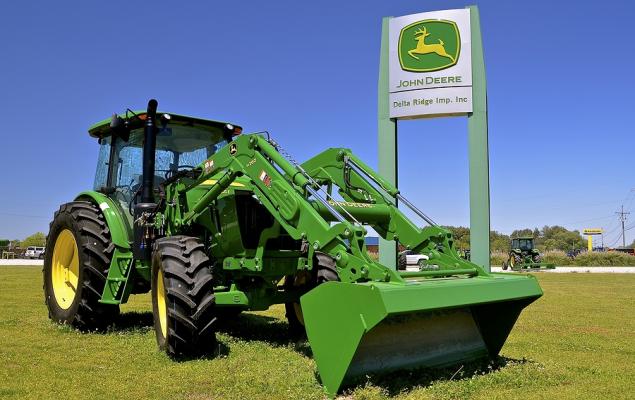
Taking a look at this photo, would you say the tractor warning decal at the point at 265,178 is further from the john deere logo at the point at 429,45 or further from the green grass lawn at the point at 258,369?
the john deere logo at the point at 429,45

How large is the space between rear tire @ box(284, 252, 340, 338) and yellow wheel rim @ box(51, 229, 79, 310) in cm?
347

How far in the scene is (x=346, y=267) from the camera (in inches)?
200

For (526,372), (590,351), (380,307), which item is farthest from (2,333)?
(590,351)

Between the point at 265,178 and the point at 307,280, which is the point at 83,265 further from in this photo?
the point at 265,178

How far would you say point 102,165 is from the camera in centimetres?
901

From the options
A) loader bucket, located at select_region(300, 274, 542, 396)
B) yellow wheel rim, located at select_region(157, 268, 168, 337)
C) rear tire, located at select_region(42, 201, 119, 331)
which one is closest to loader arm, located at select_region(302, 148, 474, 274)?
loader bucket, located at select_region(300, 274, 542, 396)

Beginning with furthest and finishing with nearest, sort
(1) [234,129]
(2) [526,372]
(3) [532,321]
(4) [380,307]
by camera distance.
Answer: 1. (3) [532,321]
2. (1) [234,129]
3. (2) [526,372]
4. (4) [380,307]

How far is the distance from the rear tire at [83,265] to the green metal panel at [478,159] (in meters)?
7.09

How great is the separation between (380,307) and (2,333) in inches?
247

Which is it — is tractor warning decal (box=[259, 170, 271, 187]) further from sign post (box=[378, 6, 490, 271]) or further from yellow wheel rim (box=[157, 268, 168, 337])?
sign post (box=[378, 6, 490, 271])

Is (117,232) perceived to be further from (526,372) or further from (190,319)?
(526,372)

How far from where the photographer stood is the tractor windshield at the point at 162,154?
8242 millimetres

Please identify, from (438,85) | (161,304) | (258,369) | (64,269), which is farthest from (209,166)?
(438,85)

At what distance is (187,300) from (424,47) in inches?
337
